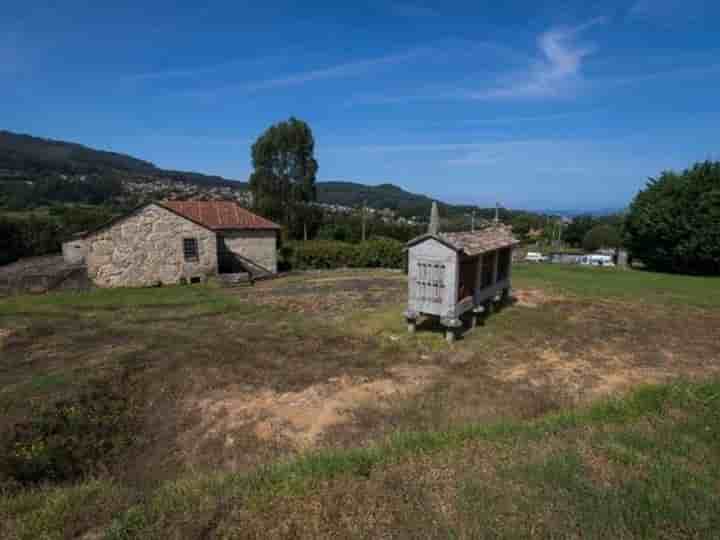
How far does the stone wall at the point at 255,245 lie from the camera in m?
22.6

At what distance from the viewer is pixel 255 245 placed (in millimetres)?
23312

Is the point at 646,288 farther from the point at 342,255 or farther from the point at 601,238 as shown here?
the point at 601,238

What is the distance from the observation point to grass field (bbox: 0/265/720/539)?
2.66m

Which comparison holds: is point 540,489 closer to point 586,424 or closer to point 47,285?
point 586,424

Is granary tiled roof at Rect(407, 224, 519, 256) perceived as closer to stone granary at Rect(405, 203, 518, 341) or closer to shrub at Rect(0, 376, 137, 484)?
stone granary at Rect(405, 203, 518, 341)

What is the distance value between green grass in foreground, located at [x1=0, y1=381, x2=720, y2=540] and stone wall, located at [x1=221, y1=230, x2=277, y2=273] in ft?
66.7

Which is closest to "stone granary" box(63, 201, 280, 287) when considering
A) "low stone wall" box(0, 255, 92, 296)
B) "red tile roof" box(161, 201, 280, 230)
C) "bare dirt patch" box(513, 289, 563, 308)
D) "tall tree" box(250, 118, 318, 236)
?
"red tile roof" box(161, 201, 280, 230)

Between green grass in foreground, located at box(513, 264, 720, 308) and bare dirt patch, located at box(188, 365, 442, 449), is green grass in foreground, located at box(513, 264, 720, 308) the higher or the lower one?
the higher one

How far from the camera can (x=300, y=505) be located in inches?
111

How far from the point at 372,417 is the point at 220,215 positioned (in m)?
20.5

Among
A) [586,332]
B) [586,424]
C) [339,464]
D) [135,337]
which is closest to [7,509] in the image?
[339,464]

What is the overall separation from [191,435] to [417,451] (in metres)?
3.89

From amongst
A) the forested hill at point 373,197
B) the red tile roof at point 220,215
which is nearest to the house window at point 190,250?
the red tile roof at point 220,215

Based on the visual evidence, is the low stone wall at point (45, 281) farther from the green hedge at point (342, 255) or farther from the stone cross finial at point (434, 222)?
the stone cross finial at point (434, 222)
